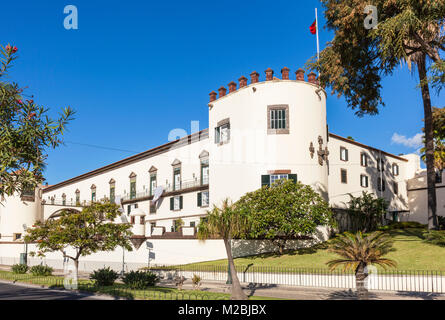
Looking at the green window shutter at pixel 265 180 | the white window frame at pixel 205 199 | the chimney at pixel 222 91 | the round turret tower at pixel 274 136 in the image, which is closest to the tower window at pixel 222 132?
the round turret tower at pixel 274 136

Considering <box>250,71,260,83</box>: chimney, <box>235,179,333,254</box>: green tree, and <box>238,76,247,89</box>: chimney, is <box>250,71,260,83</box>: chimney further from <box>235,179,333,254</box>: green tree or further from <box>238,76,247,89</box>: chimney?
<box>235,179,333,254</box>: green tree

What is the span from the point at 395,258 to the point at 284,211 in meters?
8.74

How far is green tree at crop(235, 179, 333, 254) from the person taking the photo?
33.6 metres

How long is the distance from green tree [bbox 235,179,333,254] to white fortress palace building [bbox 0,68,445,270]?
230 centimetres

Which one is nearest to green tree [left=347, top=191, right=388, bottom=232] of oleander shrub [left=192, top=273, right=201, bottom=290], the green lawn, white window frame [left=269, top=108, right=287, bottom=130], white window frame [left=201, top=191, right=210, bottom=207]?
the green lawn

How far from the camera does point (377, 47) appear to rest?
2875 centimetres

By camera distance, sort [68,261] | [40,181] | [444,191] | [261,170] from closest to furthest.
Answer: [40,181] → [261,170] → [68,261] → [444,191]

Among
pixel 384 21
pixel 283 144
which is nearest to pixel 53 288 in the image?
pixel 283 144

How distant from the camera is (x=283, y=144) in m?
38.7

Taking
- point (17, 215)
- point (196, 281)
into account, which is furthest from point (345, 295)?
point (17, 215)

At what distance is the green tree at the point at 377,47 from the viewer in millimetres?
24266

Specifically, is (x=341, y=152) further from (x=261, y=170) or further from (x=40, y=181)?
(x=40, y=181)

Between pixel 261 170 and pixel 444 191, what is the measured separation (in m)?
27.4

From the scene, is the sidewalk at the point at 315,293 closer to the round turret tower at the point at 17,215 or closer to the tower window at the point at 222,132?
the tower window at the point at 222,132
